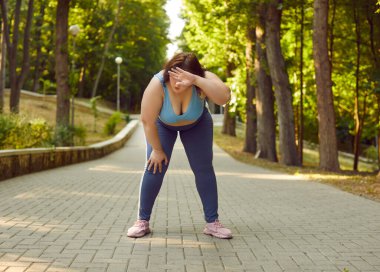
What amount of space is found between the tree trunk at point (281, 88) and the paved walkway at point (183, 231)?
28.5ft

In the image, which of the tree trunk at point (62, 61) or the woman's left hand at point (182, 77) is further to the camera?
the tree trunk at point (62, 61)

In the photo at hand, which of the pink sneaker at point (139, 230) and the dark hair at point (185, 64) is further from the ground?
the dark hair at point (185, 64)

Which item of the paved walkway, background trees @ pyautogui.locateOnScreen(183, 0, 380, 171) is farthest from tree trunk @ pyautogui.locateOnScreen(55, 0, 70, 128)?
the paved walkway

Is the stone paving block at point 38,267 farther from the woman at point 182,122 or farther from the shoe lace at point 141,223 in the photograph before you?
the shoe lace at point 141,223

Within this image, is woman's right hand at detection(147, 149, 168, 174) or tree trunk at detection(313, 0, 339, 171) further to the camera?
tree trunk at detection(313, 0, 339, 171)

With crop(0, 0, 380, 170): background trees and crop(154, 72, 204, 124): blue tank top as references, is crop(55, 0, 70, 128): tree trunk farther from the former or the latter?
crop(154, 72, 204, 124): blue tank top

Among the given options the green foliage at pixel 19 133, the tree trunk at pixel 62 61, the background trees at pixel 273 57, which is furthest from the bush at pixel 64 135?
the green foliage at pixel 19 133

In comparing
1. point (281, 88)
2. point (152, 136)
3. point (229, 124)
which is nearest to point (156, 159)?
point (152, 136)

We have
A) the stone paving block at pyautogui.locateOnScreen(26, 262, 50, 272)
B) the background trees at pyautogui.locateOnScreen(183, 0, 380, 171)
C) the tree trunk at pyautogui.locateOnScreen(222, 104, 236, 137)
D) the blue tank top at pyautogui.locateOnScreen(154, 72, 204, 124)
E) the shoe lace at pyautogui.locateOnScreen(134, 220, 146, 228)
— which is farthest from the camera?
the tree trunk at pyautogui.locateOnScreen(222, 104, 236, 137)

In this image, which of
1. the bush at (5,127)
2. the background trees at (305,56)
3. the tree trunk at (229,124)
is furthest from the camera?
the tree trunk at (229,124)

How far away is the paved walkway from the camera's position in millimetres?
4422

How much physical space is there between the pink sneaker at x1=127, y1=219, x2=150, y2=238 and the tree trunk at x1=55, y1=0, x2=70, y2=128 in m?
14.7

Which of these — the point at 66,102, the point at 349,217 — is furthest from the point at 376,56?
the point at 349,217

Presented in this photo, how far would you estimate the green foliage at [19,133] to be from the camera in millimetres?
13905
